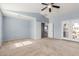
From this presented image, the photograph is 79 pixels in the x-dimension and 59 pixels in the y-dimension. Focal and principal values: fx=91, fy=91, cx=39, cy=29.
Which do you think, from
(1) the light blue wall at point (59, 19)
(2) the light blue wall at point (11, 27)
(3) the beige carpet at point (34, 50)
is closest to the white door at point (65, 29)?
(1) the light blue wall at point (59, 19)

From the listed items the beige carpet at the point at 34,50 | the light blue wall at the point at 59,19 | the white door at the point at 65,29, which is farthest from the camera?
the white door at the point at 65,29

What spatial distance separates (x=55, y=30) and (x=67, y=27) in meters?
0.82

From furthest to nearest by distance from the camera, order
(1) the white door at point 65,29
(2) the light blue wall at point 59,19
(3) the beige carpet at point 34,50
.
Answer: (1) the white door at point 65,29 → (2) the light blue wall at point 59,19 → (3) the beige carpet at point 34,50

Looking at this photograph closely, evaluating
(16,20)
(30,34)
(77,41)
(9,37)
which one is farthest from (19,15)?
(77,41)

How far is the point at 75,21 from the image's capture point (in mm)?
5289

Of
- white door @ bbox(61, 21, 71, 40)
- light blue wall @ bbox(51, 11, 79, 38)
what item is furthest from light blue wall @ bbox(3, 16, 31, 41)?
white door @ bbox(61, 21, 71, 40)

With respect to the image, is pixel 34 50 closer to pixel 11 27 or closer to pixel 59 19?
pixel 11 27

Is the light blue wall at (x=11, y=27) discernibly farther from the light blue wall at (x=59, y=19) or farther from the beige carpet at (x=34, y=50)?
the light blue wall at (x=59, y=19)

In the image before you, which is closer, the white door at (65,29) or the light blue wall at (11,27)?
the light blue wall at (11,27)

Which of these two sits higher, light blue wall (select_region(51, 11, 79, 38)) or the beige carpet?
light blue wall (select_region(51, 11, 79, 38))

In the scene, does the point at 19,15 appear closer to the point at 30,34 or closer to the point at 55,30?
the point at 30,34

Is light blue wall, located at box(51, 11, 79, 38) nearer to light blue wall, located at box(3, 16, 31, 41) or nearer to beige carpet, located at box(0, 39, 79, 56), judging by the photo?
beige carpet, located at box(0, 39, 79, 56)

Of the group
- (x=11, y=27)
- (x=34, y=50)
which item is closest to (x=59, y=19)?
(x=34, y=50)

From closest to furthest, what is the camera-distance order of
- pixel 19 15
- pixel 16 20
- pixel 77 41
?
pixel 19 15 < pixel 16 20 < pixel 77 41
